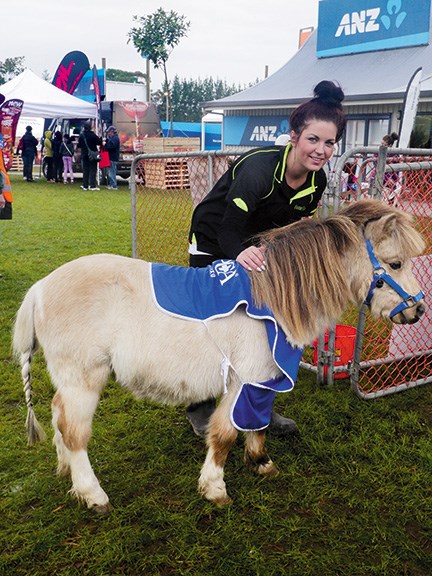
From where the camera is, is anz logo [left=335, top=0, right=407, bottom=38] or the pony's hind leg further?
anz logo [left=335, top=0, right=407, bottom=38]

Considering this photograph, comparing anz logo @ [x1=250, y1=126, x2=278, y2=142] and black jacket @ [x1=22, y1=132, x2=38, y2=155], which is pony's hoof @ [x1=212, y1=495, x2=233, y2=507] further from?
anz logo @ [x1=250, y1=126, x2=278, y2=142]

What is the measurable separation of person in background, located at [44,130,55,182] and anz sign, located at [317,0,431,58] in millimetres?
10759

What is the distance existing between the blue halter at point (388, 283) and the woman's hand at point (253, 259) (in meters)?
0.52

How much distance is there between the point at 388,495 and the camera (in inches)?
111

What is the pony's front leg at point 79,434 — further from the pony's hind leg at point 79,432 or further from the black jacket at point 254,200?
the black jacket at point 254,200

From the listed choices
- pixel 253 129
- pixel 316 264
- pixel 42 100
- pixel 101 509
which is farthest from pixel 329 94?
pixel 253 129

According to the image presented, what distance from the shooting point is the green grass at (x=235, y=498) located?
2.36 meters

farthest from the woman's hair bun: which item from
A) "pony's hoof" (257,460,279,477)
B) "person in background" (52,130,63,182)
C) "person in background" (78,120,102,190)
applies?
"person in background" (52,130,63,182)

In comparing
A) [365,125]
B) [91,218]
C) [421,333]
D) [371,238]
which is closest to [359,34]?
[365,125]

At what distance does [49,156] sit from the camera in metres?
18.9

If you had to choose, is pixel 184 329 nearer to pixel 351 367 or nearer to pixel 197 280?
pixel 197 280

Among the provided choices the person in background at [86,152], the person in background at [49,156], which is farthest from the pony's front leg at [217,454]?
the person in background at [49,156]

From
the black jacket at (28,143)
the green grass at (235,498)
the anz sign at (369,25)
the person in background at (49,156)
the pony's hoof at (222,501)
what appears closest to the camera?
the green grass at (235,498)

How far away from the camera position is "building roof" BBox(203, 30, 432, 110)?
15735 mm
